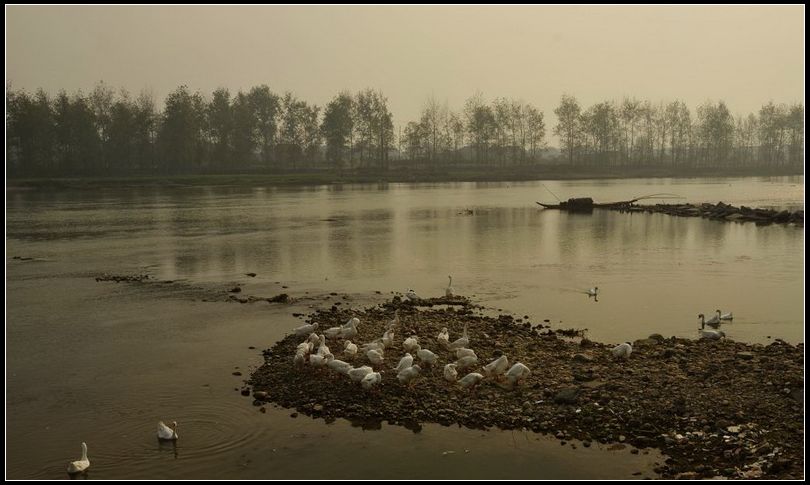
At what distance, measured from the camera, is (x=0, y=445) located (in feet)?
37.3

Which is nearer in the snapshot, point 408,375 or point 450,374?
point 408,375

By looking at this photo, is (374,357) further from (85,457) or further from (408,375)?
(85,457)

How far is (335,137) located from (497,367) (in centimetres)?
13530

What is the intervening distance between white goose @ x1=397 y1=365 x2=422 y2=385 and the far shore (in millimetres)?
99580

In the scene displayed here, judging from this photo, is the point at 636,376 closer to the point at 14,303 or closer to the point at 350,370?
the point at 350,370

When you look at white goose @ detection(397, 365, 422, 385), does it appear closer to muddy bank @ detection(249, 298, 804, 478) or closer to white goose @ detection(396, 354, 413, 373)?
muddy bank @ detection(249, 298, 804, 478)

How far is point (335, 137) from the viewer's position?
14538cm

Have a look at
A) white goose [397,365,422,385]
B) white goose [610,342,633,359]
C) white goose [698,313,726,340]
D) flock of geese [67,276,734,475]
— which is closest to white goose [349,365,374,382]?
flock of geese [67,276,734,475]

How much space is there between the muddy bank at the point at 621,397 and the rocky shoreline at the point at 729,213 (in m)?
33.6

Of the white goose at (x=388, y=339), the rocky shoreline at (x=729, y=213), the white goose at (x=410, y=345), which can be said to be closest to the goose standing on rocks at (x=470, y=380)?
the white goose at (x=410, y=345)

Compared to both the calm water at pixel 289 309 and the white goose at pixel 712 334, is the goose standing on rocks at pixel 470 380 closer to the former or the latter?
the calm water at pixel 289 309

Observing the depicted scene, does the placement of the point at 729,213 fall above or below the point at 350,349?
above

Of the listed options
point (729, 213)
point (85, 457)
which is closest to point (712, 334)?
point (85, 457)

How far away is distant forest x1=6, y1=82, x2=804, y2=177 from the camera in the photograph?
11888 centimetres
